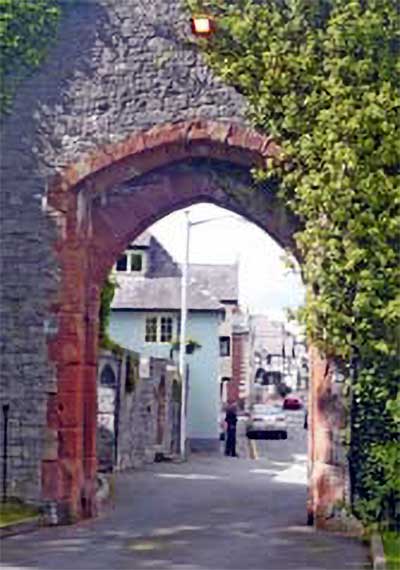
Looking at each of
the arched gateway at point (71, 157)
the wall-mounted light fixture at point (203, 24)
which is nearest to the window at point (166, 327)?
the arched gateway at point (71, 157)

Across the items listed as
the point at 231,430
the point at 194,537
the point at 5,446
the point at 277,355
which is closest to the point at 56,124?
the point at 5,446

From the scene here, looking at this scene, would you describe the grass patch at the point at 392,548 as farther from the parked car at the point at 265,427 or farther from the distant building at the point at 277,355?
the distant building at the point at 277,355

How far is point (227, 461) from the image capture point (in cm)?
3850

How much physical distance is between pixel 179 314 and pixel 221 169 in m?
30.4

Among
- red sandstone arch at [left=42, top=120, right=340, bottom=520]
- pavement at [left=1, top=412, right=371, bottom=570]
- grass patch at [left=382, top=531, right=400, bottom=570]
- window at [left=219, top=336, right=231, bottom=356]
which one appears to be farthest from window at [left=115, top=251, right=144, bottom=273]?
grass patch at [left=382, top=531, right=400, bottom=570]

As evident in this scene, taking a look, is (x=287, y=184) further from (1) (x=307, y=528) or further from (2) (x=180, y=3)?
(1) (x=307, y=528)

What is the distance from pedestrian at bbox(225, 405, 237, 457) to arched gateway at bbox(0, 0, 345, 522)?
20487mm

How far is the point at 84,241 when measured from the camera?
19141 mm

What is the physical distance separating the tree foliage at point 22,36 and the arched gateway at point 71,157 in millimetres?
167

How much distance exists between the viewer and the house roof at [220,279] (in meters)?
57.8

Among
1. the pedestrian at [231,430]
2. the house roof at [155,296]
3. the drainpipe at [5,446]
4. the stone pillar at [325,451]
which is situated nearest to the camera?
the stone pillar at [325,451]

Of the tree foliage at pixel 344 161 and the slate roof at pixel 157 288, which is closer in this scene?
the tree foliage at pixel 344 161

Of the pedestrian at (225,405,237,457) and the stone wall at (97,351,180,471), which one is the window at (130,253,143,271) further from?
the pedestrian at (225,405,237,457)

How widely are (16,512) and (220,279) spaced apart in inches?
1637
